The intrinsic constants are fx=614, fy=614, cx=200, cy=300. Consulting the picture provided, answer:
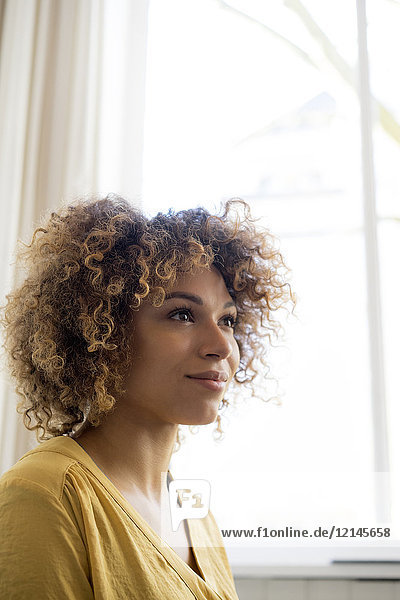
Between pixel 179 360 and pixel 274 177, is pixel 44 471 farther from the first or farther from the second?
pixel 274 177

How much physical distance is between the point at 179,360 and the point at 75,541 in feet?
1.08

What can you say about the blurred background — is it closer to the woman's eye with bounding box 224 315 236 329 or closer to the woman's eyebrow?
the woman's eye with bounding box 224 315 236 329

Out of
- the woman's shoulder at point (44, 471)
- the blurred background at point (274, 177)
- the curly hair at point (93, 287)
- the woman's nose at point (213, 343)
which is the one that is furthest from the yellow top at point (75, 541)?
the blurred background at point (274, 177)

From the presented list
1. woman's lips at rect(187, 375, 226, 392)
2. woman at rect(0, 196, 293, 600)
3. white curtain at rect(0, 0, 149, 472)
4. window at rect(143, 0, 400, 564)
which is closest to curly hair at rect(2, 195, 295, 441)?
woman at rect(0, 196, 293, 600)

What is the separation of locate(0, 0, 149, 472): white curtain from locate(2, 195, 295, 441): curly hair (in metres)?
0.75

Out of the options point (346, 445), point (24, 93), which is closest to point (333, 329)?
point (346, 445)

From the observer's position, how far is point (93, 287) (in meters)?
1.08

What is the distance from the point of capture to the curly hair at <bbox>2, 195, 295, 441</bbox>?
1.07 meters

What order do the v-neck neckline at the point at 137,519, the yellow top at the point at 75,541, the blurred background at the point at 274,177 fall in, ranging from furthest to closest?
1. the blurred background at the point at 274,177
2. the v-neck neckline at the point at 137,519
3. the yellow top at the point at 75,541

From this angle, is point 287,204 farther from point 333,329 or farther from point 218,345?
point 218,345

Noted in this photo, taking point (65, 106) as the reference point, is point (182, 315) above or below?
below

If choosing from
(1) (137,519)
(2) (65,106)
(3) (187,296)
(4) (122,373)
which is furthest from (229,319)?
A: (2) (65,106)

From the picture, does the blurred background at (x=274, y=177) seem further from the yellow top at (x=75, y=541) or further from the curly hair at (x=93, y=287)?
the yellow top at (x=75, y=541)

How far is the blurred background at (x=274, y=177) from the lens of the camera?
177cm
